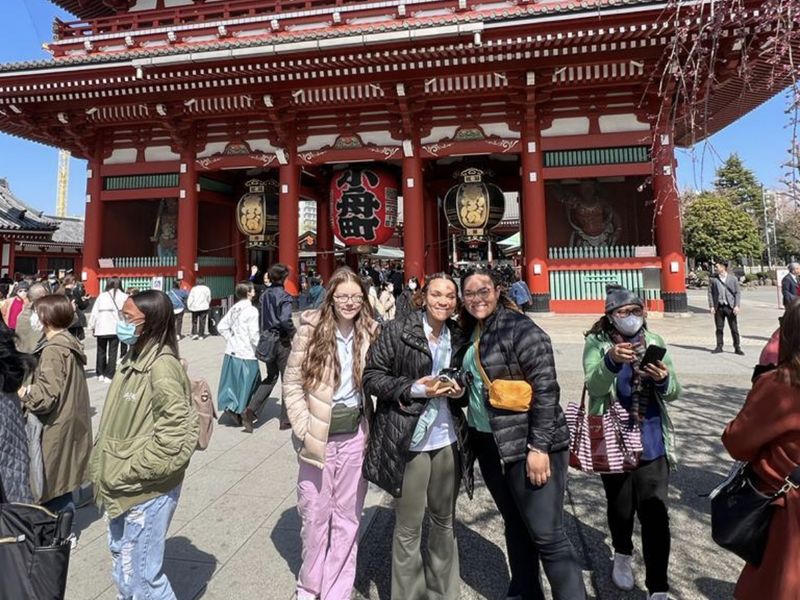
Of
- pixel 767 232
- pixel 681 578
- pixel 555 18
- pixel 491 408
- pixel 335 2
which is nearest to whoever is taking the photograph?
pixel 491 408

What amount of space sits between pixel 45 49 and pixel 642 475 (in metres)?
18.4

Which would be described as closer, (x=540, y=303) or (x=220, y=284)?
(x=540, y=303)

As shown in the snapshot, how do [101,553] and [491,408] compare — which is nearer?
[491,408]

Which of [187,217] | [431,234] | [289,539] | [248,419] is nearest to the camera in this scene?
[289,539]

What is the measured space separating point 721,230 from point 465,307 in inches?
1579

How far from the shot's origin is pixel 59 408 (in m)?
2.63

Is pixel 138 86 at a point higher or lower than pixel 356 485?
higher

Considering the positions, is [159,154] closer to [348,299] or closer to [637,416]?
[348,299]

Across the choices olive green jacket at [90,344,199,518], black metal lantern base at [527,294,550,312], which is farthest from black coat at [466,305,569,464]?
black metal lantern base at [527,294,550,312]

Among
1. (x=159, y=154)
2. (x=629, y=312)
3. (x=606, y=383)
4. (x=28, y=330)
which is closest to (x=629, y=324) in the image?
(x=629, y=312)

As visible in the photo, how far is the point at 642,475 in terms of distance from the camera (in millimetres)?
2229

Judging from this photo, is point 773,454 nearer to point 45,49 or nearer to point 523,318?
point 523,318

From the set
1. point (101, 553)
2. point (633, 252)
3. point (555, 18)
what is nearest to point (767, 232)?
point (633, 252)

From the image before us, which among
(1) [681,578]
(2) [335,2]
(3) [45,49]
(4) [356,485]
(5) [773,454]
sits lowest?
(1) [681,578]
